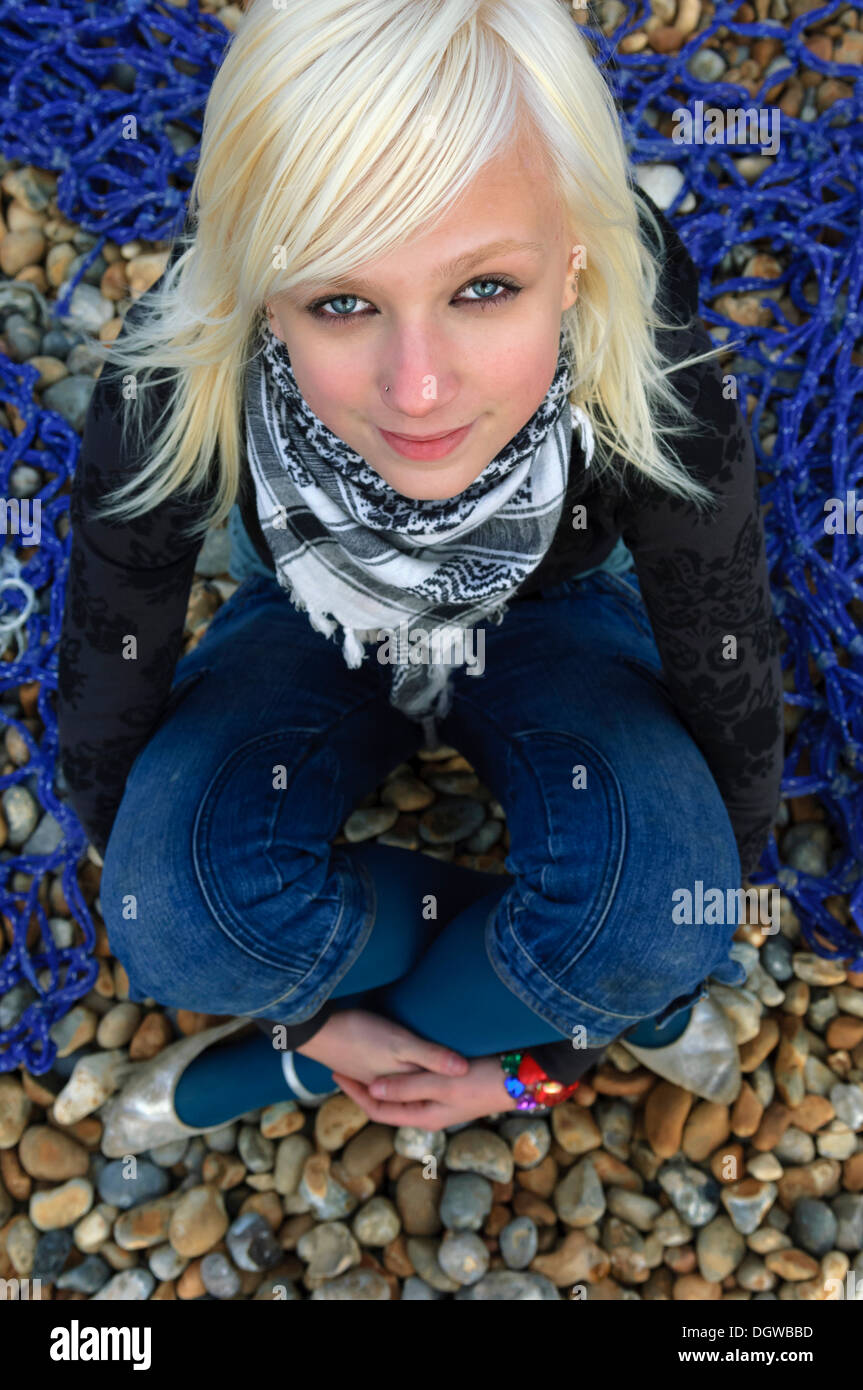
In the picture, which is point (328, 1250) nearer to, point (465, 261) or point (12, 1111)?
point (12, 1111)

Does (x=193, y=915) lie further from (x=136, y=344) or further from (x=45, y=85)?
(x=45, y=85)

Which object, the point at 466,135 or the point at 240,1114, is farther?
the point at 240,1114

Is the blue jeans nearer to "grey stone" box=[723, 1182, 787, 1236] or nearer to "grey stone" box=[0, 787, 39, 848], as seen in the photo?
"grey stone" box=[723, 1182, 787, 1236]

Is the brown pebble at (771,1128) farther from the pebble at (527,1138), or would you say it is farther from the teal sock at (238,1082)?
the teal sock at (238,1082)

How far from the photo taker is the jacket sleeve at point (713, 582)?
113 centimetres

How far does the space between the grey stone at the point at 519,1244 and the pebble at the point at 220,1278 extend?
1.30 feet

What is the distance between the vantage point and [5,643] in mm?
1803

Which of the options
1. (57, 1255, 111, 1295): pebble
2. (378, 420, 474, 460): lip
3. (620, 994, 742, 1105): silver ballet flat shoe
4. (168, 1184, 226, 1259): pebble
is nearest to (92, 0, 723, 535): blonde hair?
(378, 420, 474, 460): lip

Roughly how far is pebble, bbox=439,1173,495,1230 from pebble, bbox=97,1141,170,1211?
45cm

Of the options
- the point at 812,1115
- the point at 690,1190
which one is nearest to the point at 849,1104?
the point at 812,1115

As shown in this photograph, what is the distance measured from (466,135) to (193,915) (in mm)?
904

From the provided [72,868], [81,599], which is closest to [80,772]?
[81,599]

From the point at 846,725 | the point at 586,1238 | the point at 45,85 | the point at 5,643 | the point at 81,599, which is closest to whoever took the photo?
the point at 81,599

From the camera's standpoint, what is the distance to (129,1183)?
62.1 inches
